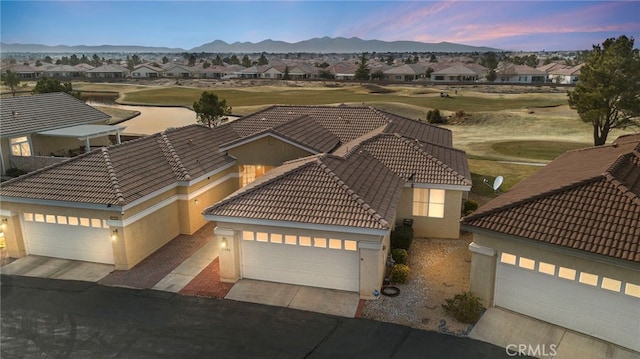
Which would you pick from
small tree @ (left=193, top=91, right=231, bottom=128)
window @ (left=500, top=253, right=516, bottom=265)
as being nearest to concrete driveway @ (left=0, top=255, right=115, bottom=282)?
window @ (left=500, top=253, right=516, bottom=265)

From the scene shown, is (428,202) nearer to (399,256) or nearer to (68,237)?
(399,256)

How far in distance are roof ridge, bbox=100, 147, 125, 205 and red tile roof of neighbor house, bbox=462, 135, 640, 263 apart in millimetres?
13007

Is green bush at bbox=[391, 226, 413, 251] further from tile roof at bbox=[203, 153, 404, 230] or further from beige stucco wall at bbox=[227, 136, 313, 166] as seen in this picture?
beige stucco wall at bbox=[227, 136, 313, 166]

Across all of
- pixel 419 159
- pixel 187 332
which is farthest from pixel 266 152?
pixel 187 332

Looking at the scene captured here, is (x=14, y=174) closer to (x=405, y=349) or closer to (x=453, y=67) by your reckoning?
(x=405, y=349)

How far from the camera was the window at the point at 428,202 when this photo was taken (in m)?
21.6

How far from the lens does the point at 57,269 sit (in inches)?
729

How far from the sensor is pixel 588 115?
137 feet

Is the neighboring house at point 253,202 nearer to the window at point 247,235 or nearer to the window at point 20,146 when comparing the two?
the window at point 247,235

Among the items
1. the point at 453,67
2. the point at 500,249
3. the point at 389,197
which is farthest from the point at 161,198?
the point at 453,67

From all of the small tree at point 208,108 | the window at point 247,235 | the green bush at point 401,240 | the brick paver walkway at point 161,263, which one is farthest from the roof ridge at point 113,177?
the small tree at point 208,108

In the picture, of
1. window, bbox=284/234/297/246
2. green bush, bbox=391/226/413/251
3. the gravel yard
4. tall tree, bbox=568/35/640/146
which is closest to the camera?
the gravel yard

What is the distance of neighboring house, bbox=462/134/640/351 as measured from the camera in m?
12.7

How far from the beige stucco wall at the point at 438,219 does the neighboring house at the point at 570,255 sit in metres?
5.11
